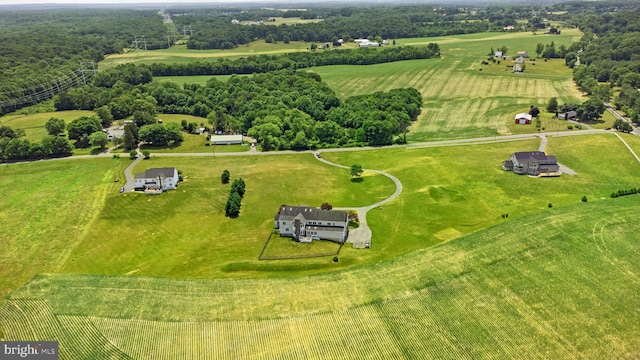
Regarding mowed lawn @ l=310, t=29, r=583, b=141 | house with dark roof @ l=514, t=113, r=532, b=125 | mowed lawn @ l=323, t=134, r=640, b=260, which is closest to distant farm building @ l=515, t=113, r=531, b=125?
house with dark roof @ l=514, t=113, r=532, b=125

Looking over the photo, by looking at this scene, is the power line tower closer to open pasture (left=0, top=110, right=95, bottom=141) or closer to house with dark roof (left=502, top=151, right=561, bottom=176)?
open pasture (left=0, top=110, right=95, bottom=141)

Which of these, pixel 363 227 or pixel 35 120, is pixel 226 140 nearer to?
pixel 363 227

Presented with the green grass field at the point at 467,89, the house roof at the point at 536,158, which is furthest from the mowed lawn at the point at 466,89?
the house roof at the point at 536,158

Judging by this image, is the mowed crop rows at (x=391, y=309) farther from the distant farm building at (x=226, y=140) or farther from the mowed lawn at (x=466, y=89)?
the mowed lawn at (x=466, y=89)

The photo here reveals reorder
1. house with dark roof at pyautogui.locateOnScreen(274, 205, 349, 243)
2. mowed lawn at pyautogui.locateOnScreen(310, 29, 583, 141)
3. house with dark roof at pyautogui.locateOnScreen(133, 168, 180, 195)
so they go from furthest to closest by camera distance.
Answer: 1. mowed lawn at pyautogui.locateOnScreen(310, 29, 583, 141)
2. house with dark roof at pyautogui.locateOnScreen(133, 168, 180, 195)
3. house with dark roof at pyautogui.locateOnScreen(274, 205, 349, 243)

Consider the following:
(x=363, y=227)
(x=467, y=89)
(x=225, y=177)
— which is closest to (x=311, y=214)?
(x=363, y=227)

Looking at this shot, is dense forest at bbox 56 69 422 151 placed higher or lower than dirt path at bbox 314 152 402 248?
higher

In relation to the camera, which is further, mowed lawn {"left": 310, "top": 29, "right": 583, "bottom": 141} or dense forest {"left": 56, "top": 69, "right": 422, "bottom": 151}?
mowed lawn {"left": 310, "top": 29, "right": 583, "bottom": 141}
